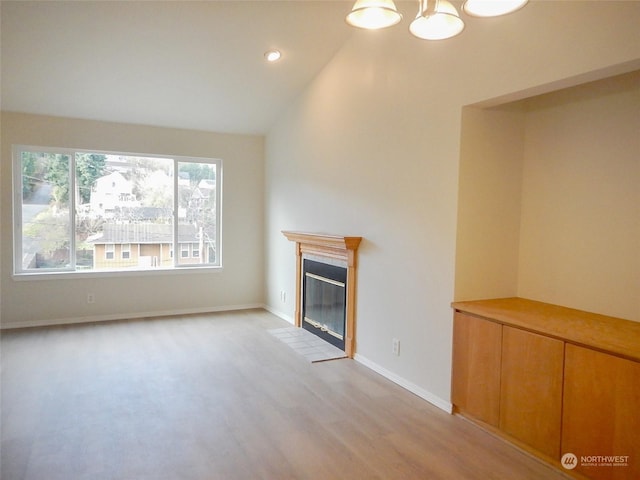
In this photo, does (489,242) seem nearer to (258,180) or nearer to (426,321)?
(426,321)

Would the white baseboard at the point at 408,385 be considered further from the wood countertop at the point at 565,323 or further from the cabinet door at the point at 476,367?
the wood countertop at the point at 565,323

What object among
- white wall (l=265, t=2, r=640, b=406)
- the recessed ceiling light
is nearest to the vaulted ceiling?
the recessed ceiling light

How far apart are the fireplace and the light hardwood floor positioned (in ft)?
1.58

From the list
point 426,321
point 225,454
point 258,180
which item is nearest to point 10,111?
point 258,180

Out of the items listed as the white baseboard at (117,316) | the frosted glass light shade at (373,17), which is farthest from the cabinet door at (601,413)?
the white baseboard at (117,316)

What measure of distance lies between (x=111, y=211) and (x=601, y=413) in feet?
17.2

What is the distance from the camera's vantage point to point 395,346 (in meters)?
3.56

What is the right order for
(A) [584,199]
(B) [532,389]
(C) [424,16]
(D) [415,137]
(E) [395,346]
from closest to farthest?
(C) [424,16] < (B) [532,389] < (A) [584,199] < (D) [415,137] < (E) [395,346]

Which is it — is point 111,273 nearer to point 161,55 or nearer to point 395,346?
point 161,55

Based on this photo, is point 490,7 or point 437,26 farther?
point 437,26

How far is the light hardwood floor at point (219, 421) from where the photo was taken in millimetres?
2342

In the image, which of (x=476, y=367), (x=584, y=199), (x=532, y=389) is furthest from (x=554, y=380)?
(x=584, y=199)

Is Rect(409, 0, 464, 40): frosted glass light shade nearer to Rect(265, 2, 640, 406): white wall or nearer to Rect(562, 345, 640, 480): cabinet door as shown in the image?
Rect(265, 2, 640, 406): white wall

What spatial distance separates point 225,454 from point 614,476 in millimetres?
1979
